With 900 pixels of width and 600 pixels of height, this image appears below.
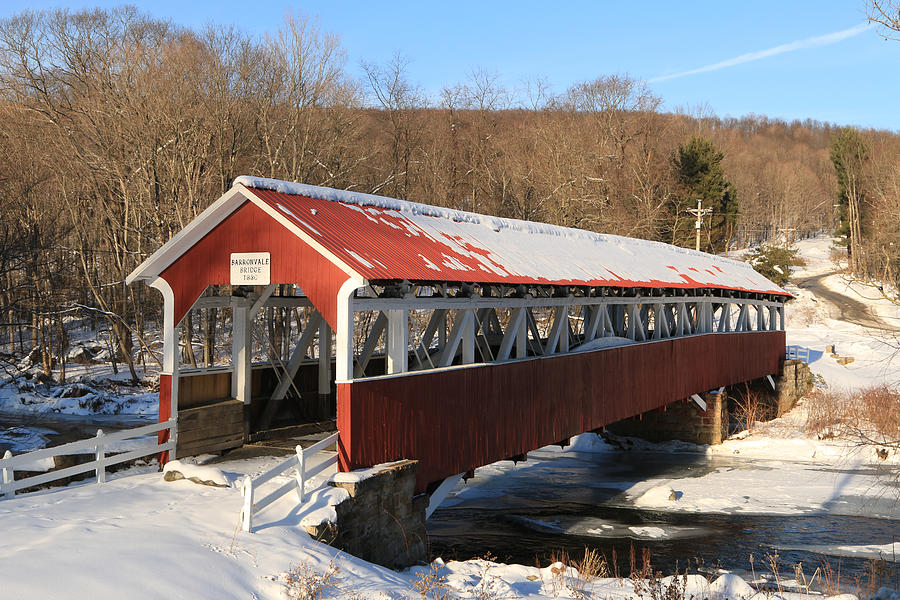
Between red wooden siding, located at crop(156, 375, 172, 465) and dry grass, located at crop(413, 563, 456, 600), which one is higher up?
red wooden siding, located at crop(156, 375, 172, 465)

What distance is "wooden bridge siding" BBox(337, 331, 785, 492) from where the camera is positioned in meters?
10.0

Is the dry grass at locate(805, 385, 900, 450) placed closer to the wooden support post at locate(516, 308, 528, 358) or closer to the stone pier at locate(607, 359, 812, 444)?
the stone pier at locate(607, 359, 812, 444)

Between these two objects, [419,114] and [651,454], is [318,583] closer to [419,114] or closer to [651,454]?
[651,454]

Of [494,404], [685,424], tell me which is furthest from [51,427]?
[685,424]

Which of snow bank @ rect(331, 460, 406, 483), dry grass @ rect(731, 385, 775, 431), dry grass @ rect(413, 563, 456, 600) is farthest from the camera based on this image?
dry grass @ rect(731, 385, 775, 431)

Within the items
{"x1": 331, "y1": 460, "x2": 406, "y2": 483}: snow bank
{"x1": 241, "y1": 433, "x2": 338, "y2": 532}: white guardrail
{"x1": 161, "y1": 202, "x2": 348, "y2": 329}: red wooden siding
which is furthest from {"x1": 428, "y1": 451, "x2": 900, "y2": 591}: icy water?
{"x1": 161, "y1": 202, "x2": 348, "y2": 329}: red wooden siding

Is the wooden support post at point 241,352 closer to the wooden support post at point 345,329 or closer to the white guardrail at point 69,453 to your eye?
the white guardrail at point 69,453

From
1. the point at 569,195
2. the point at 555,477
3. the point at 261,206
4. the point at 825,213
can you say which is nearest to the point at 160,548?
the point at 261,206

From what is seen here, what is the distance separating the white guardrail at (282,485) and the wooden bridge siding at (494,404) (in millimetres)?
393

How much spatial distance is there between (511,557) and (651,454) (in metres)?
12.9

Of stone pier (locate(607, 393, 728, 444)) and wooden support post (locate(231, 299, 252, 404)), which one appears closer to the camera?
wooden support post (locate(231, 299, 252, 404))

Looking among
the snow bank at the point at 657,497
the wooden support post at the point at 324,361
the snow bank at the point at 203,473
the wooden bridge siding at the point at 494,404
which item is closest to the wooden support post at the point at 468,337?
the wooden bridge siding at the point at 494,404

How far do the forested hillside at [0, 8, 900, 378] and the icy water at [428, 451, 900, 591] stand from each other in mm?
12485

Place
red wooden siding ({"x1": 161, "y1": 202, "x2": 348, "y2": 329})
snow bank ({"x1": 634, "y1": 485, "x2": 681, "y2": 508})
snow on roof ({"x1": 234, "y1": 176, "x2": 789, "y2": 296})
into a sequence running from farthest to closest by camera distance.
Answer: snow bank ({"x1": 634, "y1": 485, "x2": 681, "y2": 508}) < snow on roof ({"x1": 234, "y1": 176, "x2": 789, "y2": 296}) < red wooden siding ({"x1": 161, "y1": 202, "x2": 348, "y2": 329})
